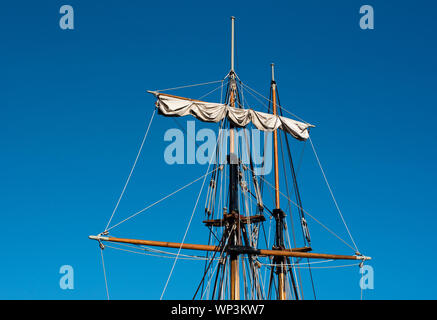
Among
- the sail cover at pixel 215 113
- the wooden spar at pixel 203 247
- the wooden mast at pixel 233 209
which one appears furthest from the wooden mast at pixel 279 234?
the wooden mast at pixel 233 209

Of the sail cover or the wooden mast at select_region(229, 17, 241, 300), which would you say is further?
the sail cover

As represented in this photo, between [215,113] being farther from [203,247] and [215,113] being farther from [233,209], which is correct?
[203,247]

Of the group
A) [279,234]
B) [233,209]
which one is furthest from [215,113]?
[279,234]

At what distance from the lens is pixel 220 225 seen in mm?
34062

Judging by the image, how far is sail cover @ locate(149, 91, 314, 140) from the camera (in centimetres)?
3378

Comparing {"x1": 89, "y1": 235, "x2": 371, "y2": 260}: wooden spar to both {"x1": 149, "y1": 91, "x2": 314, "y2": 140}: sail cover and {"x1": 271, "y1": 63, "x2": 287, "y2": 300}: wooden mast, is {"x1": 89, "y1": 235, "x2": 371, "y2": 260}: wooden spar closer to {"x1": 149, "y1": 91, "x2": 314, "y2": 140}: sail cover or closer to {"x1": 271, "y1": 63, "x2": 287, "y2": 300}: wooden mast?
{"x1": 271, "y1": 63, "x2": 287, "y2": 300}: wooden mast

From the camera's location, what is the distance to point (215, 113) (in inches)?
1398

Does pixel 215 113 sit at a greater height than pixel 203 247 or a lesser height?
greater

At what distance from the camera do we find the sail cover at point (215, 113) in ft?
111

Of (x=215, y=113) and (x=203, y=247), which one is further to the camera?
(x=215, y=113)

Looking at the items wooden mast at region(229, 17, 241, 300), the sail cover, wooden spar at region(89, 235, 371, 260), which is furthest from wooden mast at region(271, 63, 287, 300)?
wooden mast at region(229, 17, 241, 300)
